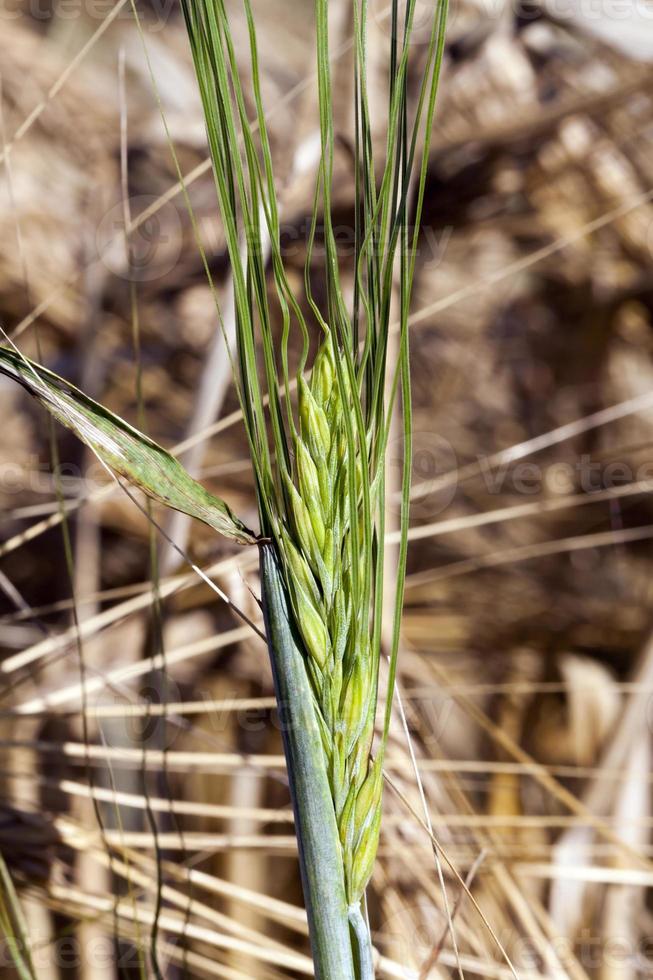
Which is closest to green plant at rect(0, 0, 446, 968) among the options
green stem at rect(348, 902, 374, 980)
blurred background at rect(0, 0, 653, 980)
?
green stem at rect(348, 902, 374, 980)

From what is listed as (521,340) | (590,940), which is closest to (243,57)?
(521,340)

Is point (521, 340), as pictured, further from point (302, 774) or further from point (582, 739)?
point (302, 774)

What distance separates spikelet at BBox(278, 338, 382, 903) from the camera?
0.66ft

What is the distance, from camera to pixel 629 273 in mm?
683

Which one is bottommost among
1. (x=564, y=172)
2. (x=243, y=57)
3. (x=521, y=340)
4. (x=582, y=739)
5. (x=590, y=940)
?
(x=590, y=940)

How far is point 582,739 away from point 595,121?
616 mm

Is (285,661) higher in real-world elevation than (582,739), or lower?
higher

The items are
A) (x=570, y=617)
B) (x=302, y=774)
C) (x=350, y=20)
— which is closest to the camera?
(x=302, y=774)

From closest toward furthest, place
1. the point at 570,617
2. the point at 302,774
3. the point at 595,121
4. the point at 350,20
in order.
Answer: the point at 302,774, the point at 350,20, the point at 595,121, the point at 570,617

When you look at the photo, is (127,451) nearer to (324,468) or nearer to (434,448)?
(324,468)

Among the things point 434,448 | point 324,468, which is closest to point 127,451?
point 324,468

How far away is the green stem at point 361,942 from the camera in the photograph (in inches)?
7.6

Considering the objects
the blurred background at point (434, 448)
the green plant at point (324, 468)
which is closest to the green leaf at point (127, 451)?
the green plant at point (324, 468)

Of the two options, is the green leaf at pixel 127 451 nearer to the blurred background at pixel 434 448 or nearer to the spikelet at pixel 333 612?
the spikelet at pixel 333 612
